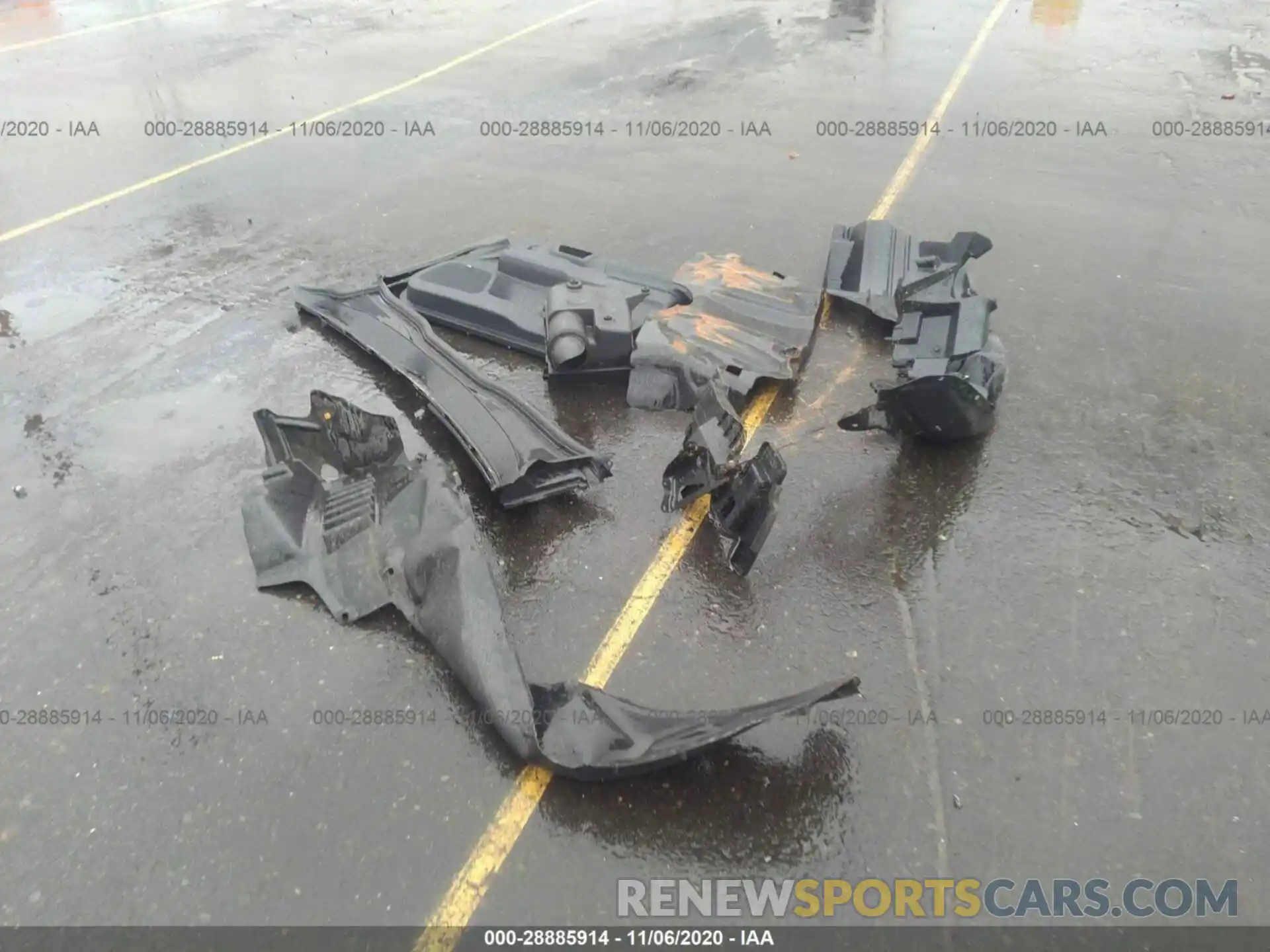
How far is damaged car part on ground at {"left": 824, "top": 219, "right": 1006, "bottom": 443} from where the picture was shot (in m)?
4.07

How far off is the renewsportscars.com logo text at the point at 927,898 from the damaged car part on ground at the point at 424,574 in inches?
16.5

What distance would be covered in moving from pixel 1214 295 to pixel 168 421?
6.87m

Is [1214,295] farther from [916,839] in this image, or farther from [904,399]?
[916,839]

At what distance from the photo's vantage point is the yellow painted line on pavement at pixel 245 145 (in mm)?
6801

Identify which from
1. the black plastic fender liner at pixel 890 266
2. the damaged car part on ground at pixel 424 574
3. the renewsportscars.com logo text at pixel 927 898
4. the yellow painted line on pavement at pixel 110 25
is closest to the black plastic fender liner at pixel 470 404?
the damaged car part on ground at pixel 424 574

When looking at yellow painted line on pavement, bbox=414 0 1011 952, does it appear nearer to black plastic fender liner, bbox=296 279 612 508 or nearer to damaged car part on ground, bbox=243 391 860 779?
damaged car part on ground, bbox=243 391 860 779

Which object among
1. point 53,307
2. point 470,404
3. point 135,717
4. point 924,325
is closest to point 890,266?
point 924,325

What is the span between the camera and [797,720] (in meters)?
3.09

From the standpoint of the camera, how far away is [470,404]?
14.3 ft

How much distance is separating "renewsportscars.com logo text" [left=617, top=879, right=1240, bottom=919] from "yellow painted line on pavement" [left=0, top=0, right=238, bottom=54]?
14609 mm

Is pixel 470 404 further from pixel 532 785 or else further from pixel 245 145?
pixel 245 145

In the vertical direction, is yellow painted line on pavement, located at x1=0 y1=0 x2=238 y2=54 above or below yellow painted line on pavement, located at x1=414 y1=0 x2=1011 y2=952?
above

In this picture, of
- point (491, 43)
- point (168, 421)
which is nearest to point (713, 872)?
point (168, 421)

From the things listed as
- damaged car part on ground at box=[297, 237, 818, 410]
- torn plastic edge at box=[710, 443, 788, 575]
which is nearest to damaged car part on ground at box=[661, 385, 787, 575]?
torn plastic edge at box=[710, 443, 788, 575]
